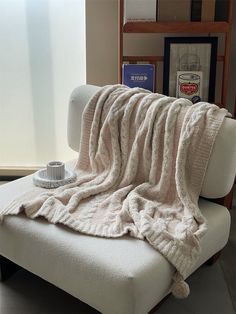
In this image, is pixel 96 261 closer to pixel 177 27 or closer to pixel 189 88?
pixel 189 88

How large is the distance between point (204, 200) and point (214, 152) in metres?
0.26

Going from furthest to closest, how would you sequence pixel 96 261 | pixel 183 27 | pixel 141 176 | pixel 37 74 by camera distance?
pixel 37 74, pixel 183 27, pixel 141 176, pixel 96 261

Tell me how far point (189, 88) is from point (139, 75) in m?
0.25

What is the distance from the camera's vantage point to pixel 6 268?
172cm

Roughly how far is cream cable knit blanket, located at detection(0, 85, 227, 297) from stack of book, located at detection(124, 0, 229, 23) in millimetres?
434

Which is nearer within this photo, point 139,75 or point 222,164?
point 222,164

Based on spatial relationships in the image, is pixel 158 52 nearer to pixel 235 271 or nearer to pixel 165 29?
pixel 165 29

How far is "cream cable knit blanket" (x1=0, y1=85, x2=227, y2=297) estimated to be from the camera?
4.64 ft

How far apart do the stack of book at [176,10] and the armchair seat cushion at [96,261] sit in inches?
38.2

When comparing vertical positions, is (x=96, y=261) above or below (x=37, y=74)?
below

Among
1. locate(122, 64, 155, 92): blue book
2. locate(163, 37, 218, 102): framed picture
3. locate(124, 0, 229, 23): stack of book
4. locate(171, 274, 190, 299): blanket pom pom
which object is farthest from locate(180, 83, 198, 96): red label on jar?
locate(171, 274, 190, 299): blanket pom pom

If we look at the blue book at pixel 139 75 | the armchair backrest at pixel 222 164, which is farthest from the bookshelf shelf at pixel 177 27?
the armchair backrest at pixel 222 164

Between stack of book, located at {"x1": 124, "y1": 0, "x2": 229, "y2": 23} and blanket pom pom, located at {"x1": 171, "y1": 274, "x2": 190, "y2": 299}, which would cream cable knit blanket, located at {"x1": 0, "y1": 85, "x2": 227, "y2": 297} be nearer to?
blanket pom pom, located at {"x1": 171, "y1": 274, "x2": 190, "y2": 299}

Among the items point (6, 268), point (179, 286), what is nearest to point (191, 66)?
point (179, 286)
